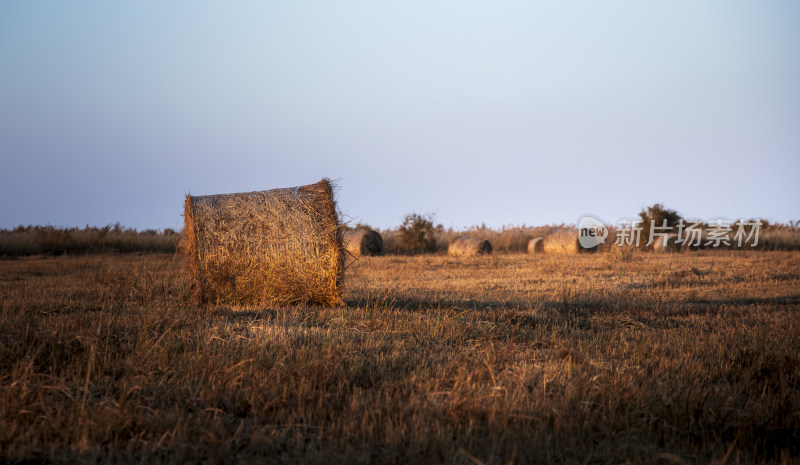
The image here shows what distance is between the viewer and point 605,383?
4.09 meters

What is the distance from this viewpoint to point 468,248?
2075 centimetres

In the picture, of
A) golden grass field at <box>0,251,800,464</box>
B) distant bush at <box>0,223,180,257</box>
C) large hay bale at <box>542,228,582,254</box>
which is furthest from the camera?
large hay bale at <box>542,228,582,254</box>

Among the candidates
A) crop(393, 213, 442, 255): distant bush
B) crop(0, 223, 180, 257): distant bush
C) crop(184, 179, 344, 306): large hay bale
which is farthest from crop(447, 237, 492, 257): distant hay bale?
crop(184, 179, 344, 306): large hay bale

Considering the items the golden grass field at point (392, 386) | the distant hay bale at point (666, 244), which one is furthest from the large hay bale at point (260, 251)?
the distant hay bale at point (666, 244)

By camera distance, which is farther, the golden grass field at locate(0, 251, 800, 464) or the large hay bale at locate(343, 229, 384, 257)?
the large hay bale at locate(343, 229, 384, 257)

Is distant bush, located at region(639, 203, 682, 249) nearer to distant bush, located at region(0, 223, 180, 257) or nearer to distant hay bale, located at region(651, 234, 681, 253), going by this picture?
distant hay bale, located at region(651, 234, 681, 253)

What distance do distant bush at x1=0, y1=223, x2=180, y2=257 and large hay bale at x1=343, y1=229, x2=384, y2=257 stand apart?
6.22 m

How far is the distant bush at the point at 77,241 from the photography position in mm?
20016

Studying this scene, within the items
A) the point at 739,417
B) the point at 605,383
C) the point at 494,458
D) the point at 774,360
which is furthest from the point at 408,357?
the point at 774,360

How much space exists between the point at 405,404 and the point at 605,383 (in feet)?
4.82

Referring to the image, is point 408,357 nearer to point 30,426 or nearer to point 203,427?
point 203,427

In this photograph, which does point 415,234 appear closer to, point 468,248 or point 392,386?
point 468,248

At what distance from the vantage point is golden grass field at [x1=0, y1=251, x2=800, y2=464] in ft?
10.2

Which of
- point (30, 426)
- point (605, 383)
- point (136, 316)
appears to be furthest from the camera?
point (136, 316)
